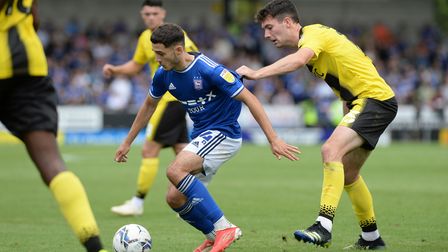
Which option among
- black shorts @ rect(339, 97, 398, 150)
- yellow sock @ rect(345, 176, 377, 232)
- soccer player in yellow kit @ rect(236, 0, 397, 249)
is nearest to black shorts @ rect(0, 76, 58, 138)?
soccer player in yellow kit @ rect(236, 0, 397, 249)

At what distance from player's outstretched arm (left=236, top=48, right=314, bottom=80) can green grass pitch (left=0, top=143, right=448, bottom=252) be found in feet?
5.61

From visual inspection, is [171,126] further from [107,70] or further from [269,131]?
[269,131]

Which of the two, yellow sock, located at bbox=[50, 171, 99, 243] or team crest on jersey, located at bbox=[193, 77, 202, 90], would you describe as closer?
yellow sock, located at bbox=[50, 171, 99, 243]

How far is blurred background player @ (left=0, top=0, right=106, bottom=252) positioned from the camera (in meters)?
6.05

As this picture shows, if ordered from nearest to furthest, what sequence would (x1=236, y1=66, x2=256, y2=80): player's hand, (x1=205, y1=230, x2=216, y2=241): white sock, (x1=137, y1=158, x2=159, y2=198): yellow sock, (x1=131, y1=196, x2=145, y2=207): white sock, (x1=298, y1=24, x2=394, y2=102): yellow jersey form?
(x1=236, y1=66, x2=256, y2=80): player's hand < (x1=205, y1=230, x2=216, y2=241): white sock < (x1=298, y1=24, x2=394, y2=102): yellow jersey < (x1=131, y1=196, x2=145, y2=207): white sock < (x1=137, y1=158, x2=159, y2=198): yellow sock

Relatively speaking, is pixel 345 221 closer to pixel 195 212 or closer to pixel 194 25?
pixel 195 212

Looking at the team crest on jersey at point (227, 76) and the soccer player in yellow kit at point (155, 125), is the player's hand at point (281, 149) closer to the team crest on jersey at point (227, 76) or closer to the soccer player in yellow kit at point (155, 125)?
the team crest on jersey at point (227, 76)

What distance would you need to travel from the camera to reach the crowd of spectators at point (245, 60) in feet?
94.7

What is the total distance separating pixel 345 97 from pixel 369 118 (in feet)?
1.25

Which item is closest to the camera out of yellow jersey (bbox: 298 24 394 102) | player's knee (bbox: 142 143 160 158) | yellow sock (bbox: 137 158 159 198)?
yellow jersey (bbox: 298 24 394 102)

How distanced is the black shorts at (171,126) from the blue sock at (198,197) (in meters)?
3.86

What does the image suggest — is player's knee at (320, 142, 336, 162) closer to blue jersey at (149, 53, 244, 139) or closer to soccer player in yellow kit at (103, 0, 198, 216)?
blue jersey at (149, 53, 244, 139)

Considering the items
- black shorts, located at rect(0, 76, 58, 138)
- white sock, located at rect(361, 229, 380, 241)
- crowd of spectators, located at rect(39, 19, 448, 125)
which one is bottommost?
crowd of spectators, located at rect(39, 19, 448, 125)

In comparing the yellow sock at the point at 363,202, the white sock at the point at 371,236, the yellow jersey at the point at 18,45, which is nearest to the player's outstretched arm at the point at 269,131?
the yellow sock at the point at 363,202
